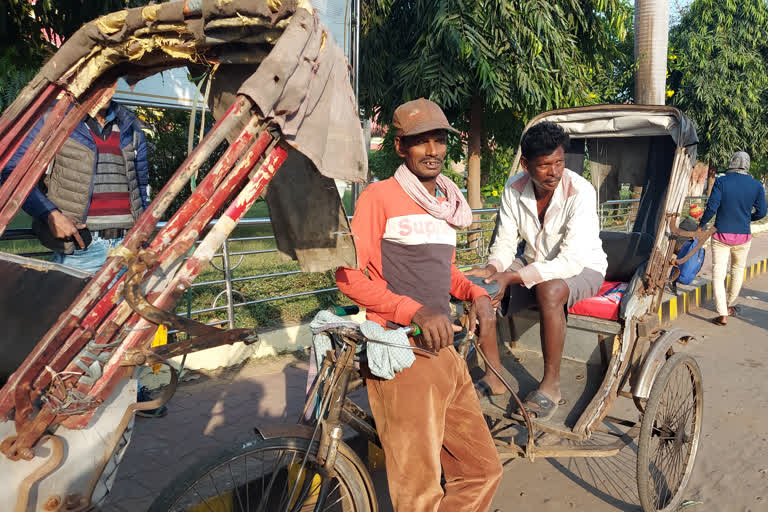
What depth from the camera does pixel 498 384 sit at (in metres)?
3.10

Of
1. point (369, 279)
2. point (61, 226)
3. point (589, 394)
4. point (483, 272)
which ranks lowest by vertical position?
point (589, 394)

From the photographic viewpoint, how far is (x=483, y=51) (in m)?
7.85

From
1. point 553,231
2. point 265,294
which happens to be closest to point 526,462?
point 553,231

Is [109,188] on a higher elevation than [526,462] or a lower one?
higher

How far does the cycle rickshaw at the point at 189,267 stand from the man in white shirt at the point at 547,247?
1.49 feet

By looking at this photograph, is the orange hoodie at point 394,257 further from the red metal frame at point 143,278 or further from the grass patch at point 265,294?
the grass patch at point 265,294

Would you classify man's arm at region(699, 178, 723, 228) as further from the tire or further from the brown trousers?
the tire

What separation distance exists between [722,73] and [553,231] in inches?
744

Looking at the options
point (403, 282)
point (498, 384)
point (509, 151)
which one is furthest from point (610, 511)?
point (509, 151)

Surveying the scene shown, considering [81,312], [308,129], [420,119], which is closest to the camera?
[81,312]

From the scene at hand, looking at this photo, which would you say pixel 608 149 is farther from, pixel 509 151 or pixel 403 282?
pixel 509 151

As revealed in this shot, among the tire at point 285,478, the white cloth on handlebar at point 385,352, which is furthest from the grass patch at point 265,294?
the white cloth on handlebar at point 385,352

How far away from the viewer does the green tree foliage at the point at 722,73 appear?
18.0 meters

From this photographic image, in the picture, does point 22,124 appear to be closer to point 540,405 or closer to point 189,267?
point 189,267
